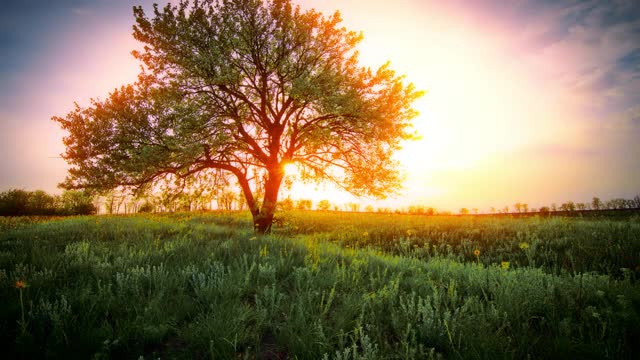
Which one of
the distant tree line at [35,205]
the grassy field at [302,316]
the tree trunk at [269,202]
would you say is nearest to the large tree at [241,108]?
the tree trunk at [269,202]

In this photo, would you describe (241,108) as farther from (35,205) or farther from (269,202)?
(35,205)

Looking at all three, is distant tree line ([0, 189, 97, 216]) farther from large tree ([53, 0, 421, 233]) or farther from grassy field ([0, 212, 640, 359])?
grassy field ([0, 212, 640, 359])

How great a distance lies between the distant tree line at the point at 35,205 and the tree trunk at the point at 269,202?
40.2m

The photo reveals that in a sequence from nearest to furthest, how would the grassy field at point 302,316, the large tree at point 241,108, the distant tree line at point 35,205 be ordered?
the grassy field at point 302,316
the large tree at point 241,108
the distant tree line at point 35,205

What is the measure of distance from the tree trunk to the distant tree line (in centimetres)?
4018

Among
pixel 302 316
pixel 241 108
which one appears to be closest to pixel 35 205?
pixel 241 108

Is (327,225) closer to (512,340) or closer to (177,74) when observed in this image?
(177,74)

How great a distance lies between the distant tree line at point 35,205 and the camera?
42.9 meters

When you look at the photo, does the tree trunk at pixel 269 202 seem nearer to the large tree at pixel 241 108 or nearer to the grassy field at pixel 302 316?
the large tree at pixel 241 108

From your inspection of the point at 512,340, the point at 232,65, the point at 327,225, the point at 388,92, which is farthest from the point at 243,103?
the point at 512,340

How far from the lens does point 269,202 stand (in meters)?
15.3

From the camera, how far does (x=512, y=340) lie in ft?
10.6

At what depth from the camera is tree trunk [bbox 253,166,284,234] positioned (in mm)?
15164

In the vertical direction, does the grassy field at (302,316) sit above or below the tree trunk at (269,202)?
below
